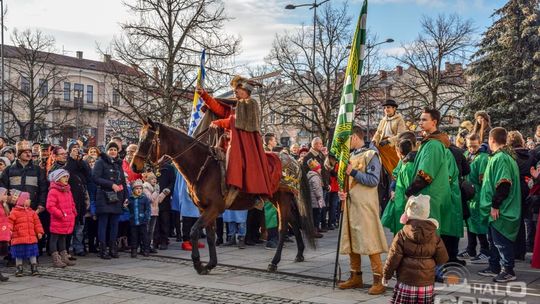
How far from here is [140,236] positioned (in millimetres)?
11797

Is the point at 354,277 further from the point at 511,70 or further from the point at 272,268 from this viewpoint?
the point at 511,70

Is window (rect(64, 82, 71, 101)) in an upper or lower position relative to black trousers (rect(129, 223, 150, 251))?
upper

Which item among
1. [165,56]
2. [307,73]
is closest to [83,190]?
[165,56]

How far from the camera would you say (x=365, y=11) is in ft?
26.4

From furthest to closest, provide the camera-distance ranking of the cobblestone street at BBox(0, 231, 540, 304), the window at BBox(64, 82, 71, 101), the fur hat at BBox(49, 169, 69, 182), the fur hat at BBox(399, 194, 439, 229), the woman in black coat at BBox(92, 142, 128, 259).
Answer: the window at BBox(64, 82, 71, 101)
the woman in black coat at BBox(92, 142, 128, 259)
the fur hat at BBox(49, 169, 69, 182)
the cobblestone street at BBox(0, 231, 540, 304)
the fur hat at BBox(399, 194, 439, 229)

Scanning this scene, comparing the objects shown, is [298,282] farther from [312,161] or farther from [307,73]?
[307,73]

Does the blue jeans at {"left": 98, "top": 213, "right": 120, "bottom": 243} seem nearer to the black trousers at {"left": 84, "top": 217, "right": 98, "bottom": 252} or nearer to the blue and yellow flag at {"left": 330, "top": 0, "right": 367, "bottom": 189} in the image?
the black trousers at {"left": 84, "top": 217, "right": 98, "bottom": 252}

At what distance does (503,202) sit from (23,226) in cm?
733

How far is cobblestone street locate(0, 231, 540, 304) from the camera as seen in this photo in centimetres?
761

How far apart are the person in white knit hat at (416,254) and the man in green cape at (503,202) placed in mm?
2750

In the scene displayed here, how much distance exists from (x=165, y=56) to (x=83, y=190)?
63.9 ft

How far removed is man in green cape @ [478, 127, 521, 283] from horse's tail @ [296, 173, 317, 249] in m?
2.99

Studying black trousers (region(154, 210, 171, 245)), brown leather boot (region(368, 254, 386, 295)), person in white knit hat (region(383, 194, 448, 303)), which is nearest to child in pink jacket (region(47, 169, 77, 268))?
black trousers (region(154, 210, 171, 245))

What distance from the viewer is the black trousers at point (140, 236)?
1150cm
